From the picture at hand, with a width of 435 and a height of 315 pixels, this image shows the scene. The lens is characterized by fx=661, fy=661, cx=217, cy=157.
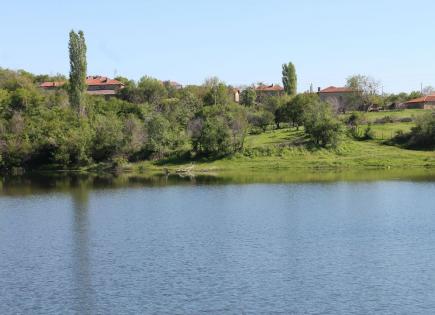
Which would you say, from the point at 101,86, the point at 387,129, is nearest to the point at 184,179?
the point at 387,129

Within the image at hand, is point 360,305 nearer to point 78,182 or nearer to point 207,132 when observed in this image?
point 78,182

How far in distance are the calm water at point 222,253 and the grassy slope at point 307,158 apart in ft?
88.0

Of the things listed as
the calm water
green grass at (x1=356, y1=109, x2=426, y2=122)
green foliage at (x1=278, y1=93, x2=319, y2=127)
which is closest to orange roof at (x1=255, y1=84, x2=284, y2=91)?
green grass at (x1=356, y1=109, x2=426, y2=122)

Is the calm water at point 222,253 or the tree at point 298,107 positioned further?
the tree at point 298,107

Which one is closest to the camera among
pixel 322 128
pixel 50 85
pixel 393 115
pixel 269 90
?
pixel 322 128

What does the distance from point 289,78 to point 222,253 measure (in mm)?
133000

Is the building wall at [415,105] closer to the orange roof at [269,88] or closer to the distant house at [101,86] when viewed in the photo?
the orange roof at [269,88]

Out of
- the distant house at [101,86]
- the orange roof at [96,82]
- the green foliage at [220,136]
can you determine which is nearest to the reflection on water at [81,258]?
the green foliage at [220,136]

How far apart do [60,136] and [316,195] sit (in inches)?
2151

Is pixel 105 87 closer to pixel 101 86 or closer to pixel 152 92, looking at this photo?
pixel 101 86

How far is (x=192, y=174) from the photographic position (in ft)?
318

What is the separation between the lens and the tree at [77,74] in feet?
380

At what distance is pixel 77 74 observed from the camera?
116188mm

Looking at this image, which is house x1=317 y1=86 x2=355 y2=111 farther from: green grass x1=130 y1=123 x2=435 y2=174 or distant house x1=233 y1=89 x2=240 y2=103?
green grass x1=130 y1=123 x2=435 y2=174
